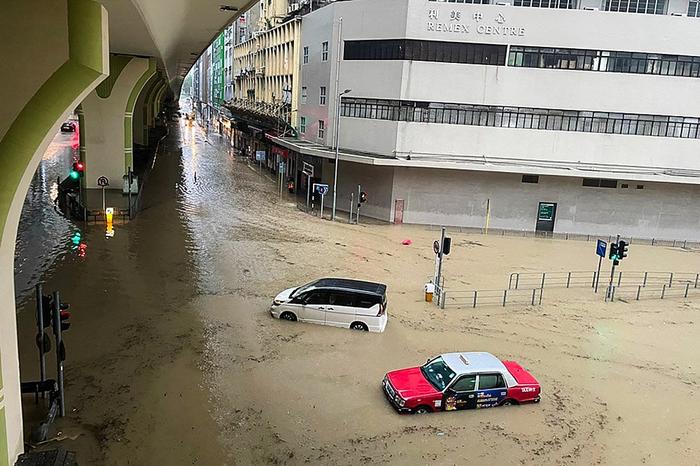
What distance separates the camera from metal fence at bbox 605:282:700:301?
712 inches

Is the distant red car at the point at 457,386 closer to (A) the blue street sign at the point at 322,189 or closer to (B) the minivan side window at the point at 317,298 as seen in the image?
(B) the minivan side window at the point at 317,298

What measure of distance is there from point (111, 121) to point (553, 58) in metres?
20.6

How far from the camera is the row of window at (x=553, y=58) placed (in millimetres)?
26641

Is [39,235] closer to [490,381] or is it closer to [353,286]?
[353,286]

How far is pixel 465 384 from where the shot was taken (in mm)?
10562

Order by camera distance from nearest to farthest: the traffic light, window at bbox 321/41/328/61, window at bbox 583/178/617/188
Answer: the traffic light → window at bbox 583/178/617/188 → window at bbox 321/41/328/61

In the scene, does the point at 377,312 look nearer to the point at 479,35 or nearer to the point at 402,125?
the point at 402,125

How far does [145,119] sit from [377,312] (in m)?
41.3

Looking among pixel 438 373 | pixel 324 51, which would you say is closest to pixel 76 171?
pixel 324 51

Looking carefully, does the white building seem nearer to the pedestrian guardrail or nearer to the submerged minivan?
the pedestrian guardrail

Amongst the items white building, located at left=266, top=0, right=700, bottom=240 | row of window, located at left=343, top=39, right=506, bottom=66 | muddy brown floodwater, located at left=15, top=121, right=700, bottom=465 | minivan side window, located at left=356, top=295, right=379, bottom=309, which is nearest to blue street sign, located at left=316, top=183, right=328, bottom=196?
white building, located at left=266, top=0, right=700, bottom=240

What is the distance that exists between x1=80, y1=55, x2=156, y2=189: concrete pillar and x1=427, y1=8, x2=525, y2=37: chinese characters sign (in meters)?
12.9

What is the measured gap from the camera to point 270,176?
4150 centimetres

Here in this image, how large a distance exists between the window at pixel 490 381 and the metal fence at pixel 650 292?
861 centimetres
